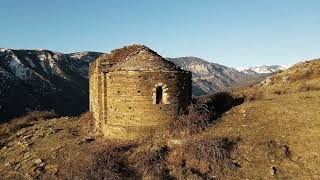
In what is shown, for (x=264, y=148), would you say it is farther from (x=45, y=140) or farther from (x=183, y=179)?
(x=45, y=140)

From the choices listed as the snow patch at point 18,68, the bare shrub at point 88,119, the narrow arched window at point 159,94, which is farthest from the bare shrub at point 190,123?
the snow patch at point 18,68

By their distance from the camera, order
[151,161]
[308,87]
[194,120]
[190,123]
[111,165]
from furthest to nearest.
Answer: [308,87] → [194,120] → [190,123] → [151,161] → [111,165]

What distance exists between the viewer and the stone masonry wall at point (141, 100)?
19109mm

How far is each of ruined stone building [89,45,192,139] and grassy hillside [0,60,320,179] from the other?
0.53m

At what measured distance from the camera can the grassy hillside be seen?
1642 centimetres

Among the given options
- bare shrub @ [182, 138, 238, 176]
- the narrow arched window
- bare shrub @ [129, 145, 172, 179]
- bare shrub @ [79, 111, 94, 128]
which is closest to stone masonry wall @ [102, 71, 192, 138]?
the narrow arched window

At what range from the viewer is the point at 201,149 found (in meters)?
17.1

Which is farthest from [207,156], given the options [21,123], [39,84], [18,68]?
[18,68]

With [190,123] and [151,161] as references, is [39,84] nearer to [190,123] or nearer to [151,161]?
[190,123]

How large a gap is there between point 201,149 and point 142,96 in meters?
3.73

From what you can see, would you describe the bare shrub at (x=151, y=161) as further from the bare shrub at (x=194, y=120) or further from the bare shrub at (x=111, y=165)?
the bare shrub at (x=194, y=120)

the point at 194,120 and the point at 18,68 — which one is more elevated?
the point at 18,68

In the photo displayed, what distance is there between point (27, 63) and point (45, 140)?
102850mm

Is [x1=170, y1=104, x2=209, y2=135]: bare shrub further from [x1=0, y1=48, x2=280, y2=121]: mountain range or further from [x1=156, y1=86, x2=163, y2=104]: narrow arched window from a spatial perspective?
[x1=0, y1=48, x2=280, y2=121]: mountain range
